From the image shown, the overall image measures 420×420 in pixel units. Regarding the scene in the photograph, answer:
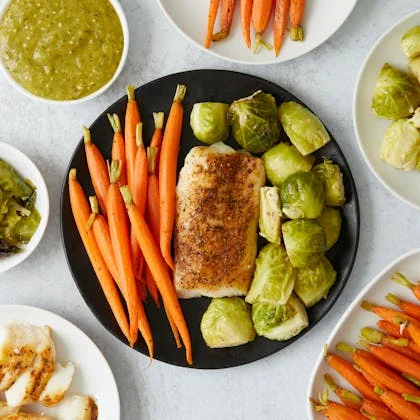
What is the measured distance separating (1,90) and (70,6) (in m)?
0.58

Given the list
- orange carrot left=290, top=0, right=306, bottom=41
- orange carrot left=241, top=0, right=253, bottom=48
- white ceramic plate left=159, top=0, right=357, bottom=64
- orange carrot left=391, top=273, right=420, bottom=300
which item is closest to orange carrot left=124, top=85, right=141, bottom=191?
white ceramic plate left=159, top=0, right=357, bottom=64

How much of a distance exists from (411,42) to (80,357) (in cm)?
217

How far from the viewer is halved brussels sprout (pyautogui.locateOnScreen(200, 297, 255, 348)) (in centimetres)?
350

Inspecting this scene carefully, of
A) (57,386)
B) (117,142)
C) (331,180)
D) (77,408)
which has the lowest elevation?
(77,408)

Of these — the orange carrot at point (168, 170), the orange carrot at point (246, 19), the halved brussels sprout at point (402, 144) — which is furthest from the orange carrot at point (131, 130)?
the halved brussels sprout at point (402, 144)

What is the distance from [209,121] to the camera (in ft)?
11.2

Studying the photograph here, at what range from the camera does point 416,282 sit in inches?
139

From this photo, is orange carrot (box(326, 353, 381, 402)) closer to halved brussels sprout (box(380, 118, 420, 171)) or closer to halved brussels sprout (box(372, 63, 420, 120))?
halved brussels sprout (box(380, 118, 420, 171))

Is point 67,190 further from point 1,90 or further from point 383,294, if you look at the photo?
point 383,294

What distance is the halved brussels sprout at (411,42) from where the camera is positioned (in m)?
3.34

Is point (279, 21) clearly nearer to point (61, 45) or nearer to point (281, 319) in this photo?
point (61, 45)

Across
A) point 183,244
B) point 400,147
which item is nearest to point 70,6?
point 183,244

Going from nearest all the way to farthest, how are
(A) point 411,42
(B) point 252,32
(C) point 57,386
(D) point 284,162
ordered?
(A) point 411,42 → (D) point 284,162 → (B) point 252,32 → (C) point 57,386

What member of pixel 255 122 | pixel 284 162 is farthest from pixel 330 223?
pixel 255 122
